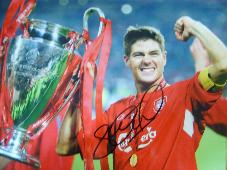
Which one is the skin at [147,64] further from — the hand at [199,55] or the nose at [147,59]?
the hand at [199,55]

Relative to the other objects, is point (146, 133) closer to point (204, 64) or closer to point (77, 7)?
point (204, 64)

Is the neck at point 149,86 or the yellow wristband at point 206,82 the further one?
the neck at point 149,86

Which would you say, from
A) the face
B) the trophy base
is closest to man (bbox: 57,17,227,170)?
the face

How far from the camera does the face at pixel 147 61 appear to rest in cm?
185

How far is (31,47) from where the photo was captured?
1.95 metres

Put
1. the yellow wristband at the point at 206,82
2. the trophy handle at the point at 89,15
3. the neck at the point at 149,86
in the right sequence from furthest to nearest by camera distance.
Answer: the trophy handle at the point at 89,15 < the neck at the point at 149,86 < the yellow wristband at the point at 206,82

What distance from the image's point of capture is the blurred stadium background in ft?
5.74

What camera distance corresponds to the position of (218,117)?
5.75 ft

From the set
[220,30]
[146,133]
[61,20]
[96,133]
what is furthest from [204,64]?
[61,20]

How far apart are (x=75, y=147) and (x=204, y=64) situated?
560 millimetres

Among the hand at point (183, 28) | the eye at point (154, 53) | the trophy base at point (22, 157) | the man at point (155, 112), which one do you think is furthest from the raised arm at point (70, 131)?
the hand at point (183, 28)

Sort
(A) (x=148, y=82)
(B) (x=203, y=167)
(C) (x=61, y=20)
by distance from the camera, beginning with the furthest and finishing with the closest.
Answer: (C) (x=61, y=20) → (A) (x=148, y=82) → (B) (x=203, y=167)

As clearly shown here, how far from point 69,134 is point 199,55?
1.84 ft

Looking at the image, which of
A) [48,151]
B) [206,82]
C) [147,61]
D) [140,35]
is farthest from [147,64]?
[48,151]
